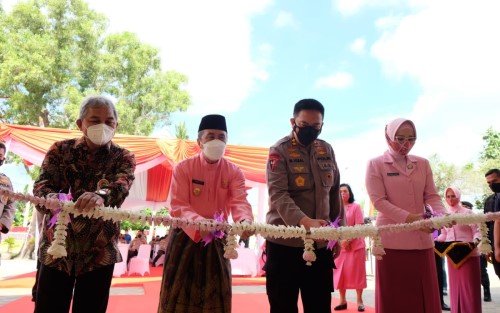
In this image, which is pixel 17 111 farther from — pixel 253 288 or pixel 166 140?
pixel 253 288

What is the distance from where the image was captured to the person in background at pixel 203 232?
8.27ft

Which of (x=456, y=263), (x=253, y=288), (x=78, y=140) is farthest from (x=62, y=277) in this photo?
(x=253, y=288)

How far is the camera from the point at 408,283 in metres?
2.77

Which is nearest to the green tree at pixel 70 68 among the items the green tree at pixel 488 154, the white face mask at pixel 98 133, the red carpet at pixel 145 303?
the red carpet at pixel 145 303

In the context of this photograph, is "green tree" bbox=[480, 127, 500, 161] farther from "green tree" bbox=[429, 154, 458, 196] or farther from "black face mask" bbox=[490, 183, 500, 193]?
"black face mask" bbox=[490, 183, 500, 193]

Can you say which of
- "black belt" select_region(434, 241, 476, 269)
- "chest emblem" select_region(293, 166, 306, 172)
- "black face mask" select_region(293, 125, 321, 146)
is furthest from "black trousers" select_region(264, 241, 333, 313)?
"black belt" select_region(434, 241, 476, 269)

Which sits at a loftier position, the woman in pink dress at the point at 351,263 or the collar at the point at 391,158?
the collar at the point at 391,158

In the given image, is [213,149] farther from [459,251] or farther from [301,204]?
[459,251]

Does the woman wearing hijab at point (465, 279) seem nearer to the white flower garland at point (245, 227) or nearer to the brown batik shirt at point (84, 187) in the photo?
the white flower garland at point (245, 227)

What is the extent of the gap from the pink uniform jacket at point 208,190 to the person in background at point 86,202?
1.70 ft

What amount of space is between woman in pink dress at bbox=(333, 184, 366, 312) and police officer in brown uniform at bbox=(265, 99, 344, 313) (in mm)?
3163

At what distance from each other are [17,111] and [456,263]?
16.7 meters

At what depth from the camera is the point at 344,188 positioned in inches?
237

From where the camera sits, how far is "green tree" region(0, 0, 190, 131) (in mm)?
15430
